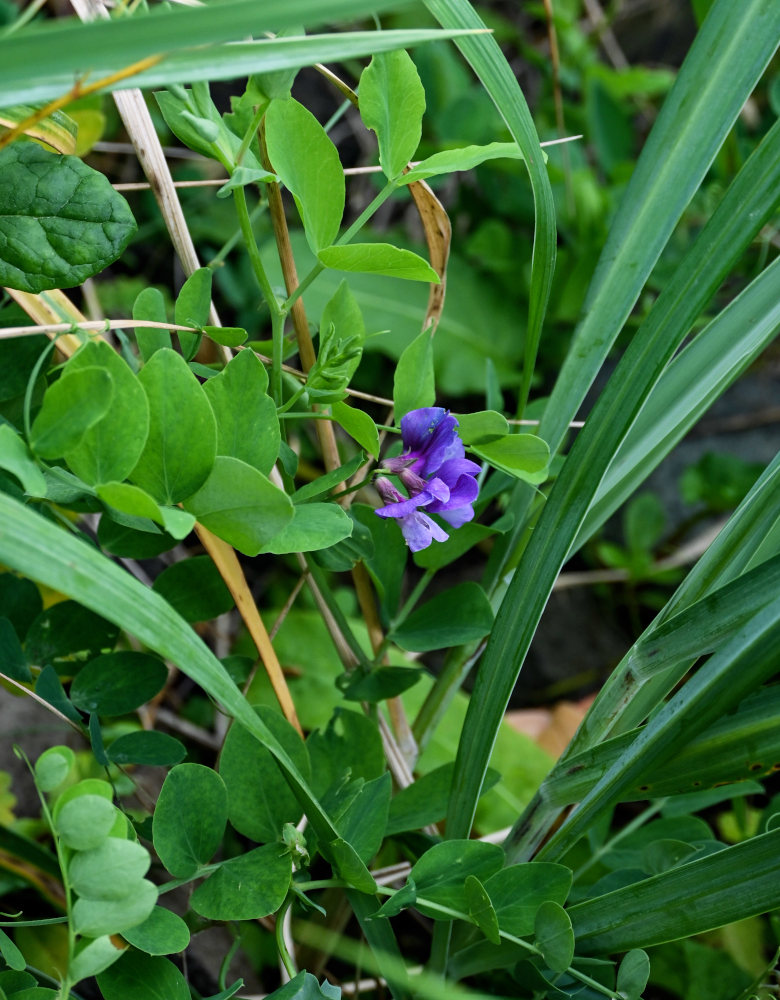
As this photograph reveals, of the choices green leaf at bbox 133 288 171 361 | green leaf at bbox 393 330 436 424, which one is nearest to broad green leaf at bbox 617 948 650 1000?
green leaf at bbox 393 330 436 424

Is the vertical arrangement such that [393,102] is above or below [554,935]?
above

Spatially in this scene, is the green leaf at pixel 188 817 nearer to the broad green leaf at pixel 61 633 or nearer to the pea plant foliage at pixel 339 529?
the pea plant foliage at pixel 339 529

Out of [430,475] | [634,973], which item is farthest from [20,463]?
[634,973]

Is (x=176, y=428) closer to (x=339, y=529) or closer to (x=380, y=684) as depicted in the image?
(x=339, y=529)

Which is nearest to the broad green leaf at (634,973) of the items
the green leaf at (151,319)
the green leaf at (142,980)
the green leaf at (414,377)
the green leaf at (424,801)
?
the green leaf at (424,801)

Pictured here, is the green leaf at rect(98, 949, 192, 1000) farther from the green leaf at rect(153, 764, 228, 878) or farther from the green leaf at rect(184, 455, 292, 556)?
the green leaf at rect(184, 455, 292, 556)

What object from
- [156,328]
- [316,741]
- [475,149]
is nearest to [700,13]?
[475,149]
